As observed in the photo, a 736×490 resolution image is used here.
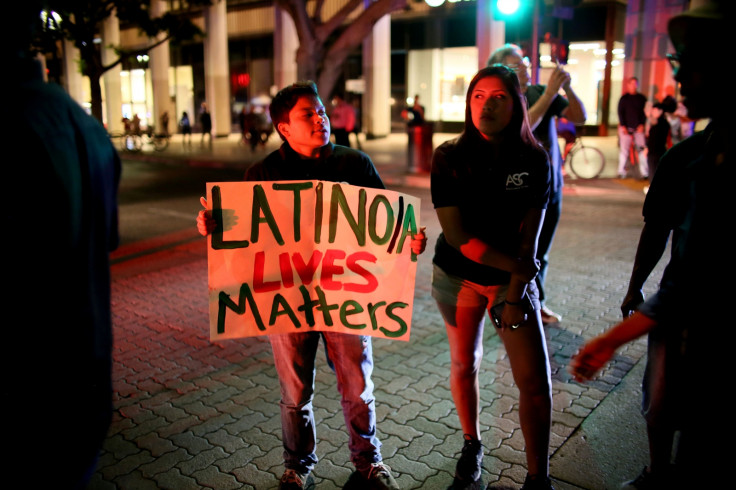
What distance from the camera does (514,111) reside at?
2.90 m

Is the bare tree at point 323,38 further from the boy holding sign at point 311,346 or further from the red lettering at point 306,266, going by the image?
the red lettering at point 306,266

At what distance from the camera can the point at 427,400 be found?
4129mm

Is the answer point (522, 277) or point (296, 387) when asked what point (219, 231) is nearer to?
point (296, 387)

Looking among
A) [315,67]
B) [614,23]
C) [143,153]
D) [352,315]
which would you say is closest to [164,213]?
[315,67]

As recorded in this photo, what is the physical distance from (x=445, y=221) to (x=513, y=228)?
31cm

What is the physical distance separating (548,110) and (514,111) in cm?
202

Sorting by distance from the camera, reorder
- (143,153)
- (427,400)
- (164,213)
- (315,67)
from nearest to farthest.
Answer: (427,400)
(164,213)
(315,67)
(143,153)

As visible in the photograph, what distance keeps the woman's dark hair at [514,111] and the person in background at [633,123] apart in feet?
41.3

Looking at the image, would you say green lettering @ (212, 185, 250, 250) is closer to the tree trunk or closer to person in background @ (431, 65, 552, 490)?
person in background @ (431, 65, 552, 490)

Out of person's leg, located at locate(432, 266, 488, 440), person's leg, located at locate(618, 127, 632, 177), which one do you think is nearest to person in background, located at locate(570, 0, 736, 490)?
person's leg, located at locate(432, 266, 488, 440)

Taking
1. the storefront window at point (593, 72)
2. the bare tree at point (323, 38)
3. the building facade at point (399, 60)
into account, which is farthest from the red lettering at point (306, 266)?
the storefront window at point (593, 72)

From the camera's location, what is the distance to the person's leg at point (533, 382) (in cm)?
284

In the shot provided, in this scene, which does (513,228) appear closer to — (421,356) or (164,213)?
(421,356)

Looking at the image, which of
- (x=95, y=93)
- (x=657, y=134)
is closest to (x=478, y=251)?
(x=95, y=93)
